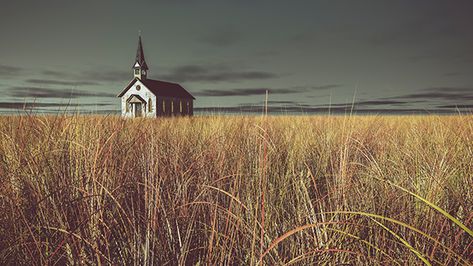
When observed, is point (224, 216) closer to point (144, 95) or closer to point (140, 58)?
point (144, 95)

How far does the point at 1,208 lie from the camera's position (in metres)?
1.97

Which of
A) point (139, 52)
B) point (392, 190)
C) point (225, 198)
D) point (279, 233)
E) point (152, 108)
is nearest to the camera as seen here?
point (279, 233)

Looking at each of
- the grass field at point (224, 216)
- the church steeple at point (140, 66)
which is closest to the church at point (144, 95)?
the church steeple at point (140, 66)

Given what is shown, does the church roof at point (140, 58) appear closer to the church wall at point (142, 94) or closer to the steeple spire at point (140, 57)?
the steeple spire at point (140, 57)

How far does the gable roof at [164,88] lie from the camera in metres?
33.1

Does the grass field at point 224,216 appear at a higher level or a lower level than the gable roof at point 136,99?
lower

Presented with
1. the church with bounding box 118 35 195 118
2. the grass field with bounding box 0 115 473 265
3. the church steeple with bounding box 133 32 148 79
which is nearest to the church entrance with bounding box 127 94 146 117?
the church with bounding box 118 35 195 118

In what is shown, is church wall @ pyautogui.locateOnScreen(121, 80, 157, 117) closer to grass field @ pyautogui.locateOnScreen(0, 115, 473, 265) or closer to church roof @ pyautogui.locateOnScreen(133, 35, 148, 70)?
church roof @ pyautogui.locateOnScreen(133, 35, 148, 70)

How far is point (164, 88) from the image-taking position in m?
36.4

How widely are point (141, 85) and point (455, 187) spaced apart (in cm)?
3254

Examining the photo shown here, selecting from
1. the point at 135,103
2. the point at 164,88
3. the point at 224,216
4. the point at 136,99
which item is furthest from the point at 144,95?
the point at 224,216

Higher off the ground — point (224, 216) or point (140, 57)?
point (140, 57)

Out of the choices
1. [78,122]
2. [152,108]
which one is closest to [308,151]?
[78,122]

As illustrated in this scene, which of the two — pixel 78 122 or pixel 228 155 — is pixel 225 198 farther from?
pixel 78 122
